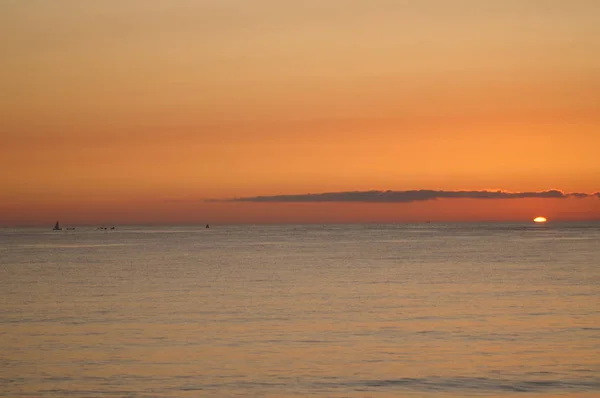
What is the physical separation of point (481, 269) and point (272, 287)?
2500 centimetres

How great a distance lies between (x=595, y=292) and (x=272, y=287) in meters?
19.1

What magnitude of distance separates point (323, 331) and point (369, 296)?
1490 centimetres

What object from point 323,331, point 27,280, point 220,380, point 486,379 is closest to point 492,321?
point 323,331

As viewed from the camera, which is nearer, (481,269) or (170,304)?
(170,304)

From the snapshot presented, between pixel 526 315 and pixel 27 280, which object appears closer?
pixel 526 315

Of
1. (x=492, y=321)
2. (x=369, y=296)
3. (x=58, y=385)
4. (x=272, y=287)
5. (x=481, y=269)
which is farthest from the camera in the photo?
(x=481, y=269)

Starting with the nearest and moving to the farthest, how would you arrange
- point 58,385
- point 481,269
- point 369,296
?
point 58,385, point 369,296, point 481,269

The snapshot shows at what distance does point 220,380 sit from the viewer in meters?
25.8

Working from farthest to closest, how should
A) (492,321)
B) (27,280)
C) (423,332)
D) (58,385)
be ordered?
(27,280)
(492,321)
(423,332)
(58,385)

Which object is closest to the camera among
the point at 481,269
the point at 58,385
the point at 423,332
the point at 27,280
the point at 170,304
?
the point at 58,385

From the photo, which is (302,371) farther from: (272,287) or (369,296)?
(272,287)

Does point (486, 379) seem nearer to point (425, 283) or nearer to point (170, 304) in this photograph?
point (170, 304)

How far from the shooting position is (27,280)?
215 ft

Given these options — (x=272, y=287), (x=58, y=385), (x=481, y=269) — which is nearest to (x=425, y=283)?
(x=272, y=287)
